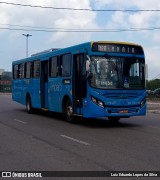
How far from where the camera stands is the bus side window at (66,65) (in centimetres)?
1711

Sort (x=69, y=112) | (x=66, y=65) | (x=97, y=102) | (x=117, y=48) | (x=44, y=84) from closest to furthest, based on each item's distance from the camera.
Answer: (x=97, y=102) < (x=117, y=48) < (x=69, y=112) < (x=66, y=65) < (x=44, y=84)

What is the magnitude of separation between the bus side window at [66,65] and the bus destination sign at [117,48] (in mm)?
1995

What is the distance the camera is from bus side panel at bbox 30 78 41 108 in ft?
71.0

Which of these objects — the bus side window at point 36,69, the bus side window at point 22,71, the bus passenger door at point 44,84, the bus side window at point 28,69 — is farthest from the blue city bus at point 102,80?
the bus side window at point 22,71

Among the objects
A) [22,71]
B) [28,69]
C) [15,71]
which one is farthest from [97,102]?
[15,71]

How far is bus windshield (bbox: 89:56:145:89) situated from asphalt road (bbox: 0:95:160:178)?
1659mm

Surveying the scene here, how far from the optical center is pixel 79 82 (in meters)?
16.1

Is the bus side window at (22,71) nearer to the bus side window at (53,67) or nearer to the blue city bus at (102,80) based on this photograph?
the bus side window at (53,67)

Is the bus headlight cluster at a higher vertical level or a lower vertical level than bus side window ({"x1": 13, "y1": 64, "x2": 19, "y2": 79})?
lower

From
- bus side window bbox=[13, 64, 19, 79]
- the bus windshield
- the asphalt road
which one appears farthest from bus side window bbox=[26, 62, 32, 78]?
the bus windshield

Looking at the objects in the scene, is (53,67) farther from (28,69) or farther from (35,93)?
(28,69)

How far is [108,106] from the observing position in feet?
49.8

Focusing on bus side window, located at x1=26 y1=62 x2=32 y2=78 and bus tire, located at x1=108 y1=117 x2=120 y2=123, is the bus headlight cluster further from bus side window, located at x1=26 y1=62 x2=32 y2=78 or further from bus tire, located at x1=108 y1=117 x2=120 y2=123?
bus side window, located at x1=26 y1=62 x2=32 y2=78

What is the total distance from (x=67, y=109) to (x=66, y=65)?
1.87m
